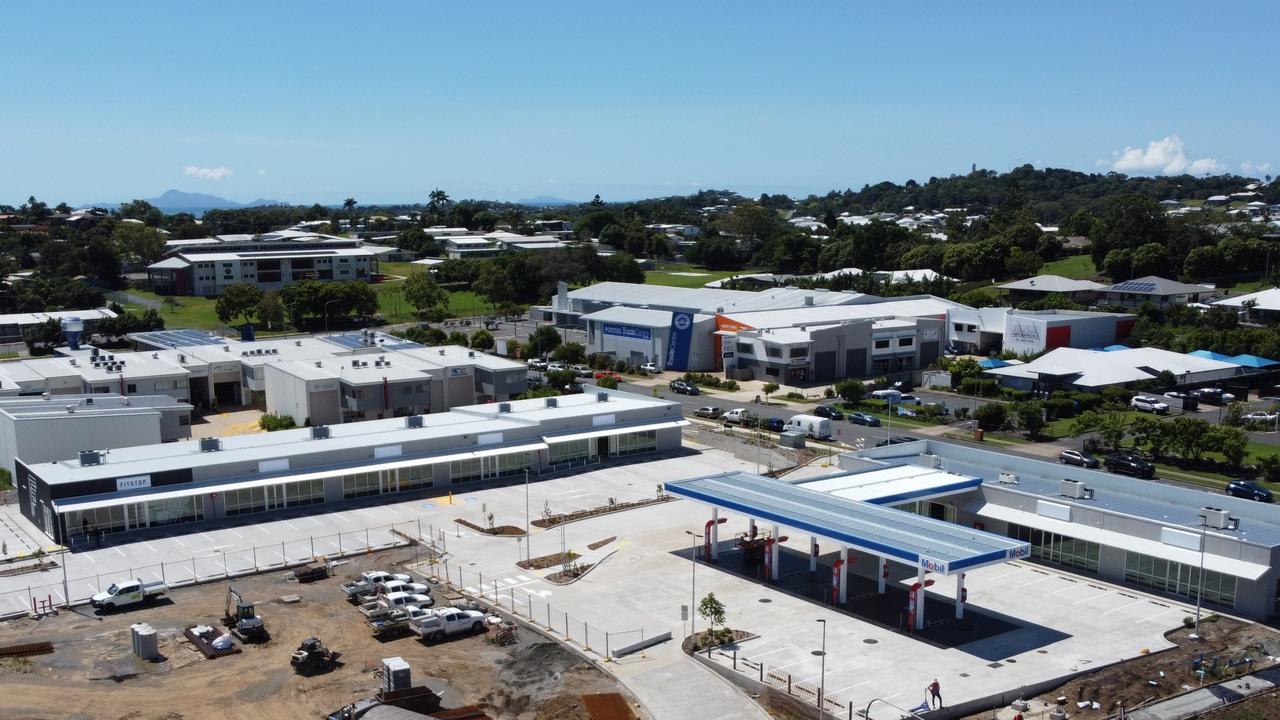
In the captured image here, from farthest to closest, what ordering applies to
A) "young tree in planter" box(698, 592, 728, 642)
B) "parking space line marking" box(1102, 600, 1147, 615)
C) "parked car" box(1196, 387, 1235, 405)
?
"parked car" box(1196, 387, 1235, 405)
"parking space line marking" box(1102, 600, 1147, 615)
"young tree in planter" box(698, 592, 728, 642)

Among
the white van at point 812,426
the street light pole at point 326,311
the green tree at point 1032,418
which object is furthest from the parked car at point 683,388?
the street light pole at point 326,311

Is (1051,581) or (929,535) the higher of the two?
(929,535)

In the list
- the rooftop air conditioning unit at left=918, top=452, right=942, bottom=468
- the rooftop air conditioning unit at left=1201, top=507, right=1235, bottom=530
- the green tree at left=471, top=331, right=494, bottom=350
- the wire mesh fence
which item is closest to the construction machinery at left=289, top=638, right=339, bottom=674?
the wire mesh fence

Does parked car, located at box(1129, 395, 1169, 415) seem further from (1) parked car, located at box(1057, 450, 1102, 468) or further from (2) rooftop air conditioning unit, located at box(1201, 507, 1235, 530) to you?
(2) rooftop air conditioning unit, located at box(1201, 507, 1235, 530)

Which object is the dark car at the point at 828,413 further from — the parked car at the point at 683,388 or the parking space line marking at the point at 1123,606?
the parking space line marking at the point at 1123,606

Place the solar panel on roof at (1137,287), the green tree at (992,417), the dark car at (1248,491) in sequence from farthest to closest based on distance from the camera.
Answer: the solar panel on roof at (1137,287), the green tree at (992,417), the dark car at (1248,491)

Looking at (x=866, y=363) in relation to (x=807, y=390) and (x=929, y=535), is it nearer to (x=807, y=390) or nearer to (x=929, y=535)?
(x=807, y=390)

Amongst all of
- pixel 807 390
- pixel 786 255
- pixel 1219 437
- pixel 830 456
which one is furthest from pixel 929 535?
pixel 786 255
